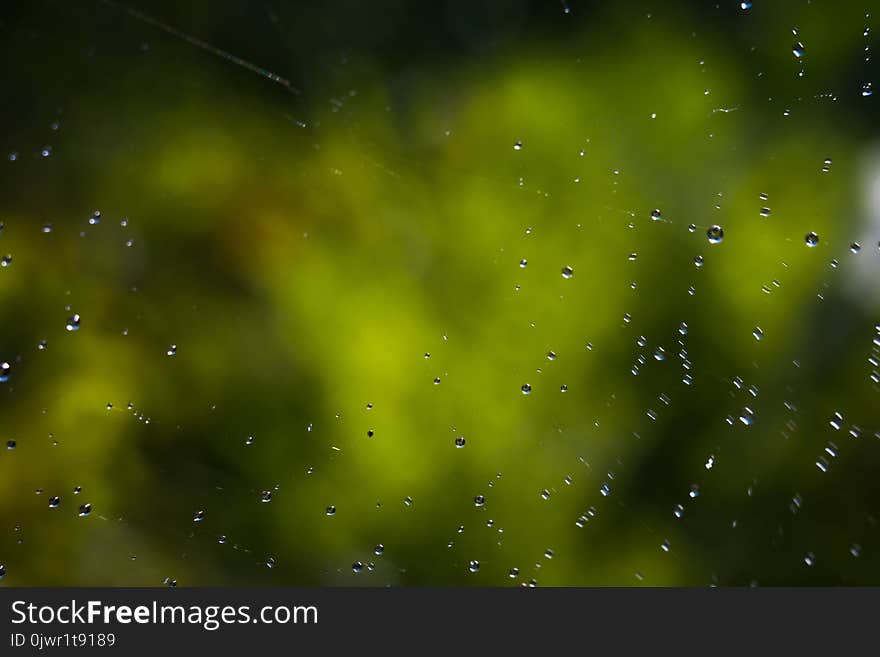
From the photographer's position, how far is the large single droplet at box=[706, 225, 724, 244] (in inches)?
65.4

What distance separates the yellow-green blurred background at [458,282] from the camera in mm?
1643

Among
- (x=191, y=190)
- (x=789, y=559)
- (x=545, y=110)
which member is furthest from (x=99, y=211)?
(x=789, y=559)

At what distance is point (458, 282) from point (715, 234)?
0.53 m

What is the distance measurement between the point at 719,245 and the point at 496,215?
1.52 ft

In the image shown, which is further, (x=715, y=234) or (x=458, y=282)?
(x=458, y=282)

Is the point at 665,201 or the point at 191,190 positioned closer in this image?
the point at 665,201

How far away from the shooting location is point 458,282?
5.78ft

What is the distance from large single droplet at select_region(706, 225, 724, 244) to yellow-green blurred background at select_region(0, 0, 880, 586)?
0.02m

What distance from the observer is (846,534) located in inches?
65.5

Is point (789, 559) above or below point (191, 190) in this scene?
below

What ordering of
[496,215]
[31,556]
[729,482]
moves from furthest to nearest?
[496,215] < [729,482] < [31,556]

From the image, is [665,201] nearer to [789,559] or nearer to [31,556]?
[789,559]

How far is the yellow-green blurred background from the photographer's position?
1.64 meters

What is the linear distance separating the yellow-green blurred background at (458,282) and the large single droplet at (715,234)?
0.02 metres
